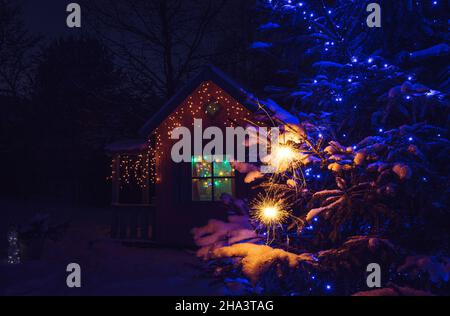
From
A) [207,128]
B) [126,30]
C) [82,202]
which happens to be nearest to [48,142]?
[82,202]

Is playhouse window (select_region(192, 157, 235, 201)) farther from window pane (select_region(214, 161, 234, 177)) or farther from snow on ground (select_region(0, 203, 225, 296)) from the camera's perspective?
snow on ground (select_region(0, 203, 225, 296))

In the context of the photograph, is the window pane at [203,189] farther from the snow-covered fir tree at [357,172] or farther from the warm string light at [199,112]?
the snow-covered fir tree at [357,172]

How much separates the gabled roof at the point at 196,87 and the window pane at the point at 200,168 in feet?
4.71

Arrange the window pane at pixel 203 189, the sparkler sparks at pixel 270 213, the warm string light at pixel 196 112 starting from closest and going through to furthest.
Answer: the sparkler sparks at pixel 270 213 < the warm string light at pixel 196 112 < the window pane at pixel 203 189

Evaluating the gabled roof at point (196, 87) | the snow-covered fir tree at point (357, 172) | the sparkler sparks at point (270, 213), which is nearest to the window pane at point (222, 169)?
the gabled roof at point (196, 87)

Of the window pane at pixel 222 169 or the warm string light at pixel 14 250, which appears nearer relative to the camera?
the warm string light at pixel 14 250

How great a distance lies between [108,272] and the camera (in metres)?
8.99

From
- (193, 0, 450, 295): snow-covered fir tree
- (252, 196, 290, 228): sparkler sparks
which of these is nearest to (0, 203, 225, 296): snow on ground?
(252, 196, 290, 228): sparkler sparks

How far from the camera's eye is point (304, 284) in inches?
169

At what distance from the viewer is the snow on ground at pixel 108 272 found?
743 centimetres

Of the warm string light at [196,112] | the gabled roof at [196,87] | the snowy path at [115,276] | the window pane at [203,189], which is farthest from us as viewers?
the window pane at [203,189]

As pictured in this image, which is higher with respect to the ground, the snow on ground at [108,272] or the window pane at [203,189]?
the window pane at [203,189]
